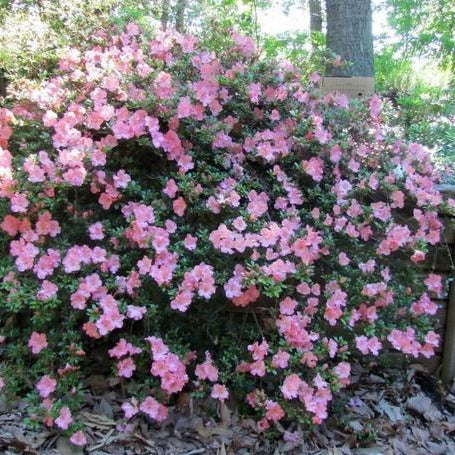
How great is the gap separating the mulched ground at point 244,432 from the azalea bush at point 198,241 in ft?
0.28

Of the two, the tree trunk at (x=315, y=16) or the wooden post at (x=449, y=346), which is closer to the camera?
the wooden post at (x=449, y=346)

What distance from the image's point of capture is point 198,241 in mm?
2211

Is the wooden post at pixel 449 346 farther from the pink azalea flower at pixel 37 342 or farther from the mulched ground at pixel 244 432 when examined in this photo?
the pink azalea flower at pixel 37 342

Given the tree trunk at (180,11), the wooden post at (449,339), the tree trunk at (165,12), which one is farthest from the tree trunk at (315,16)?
the wooden post at (449,339)

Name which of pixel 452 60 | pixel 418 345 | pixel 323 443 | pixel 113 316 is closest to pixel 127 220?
pixel 113 316

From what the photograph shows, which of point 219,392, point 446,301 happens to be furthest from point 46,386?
point 446,301

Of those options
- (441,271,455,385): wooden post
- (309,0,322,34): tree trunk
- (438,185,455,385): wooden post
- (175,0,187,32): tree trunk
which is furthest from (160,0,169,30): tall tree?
(309,0,322,34): tree trunk

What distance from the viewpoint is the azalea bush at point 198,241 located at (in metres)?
2.04

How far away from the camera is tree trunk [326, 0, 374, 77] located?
13.2 feet

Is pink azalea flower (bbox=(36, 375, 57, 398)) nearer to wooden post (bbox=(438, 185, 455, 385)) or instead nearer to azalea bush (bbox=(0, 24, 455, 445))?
azalea bush (bbox=(0, 24, 455, 445))

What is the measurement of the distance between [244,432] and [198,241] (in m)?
0.78

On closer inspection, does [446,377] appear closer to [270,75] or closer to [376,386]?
[376,386]

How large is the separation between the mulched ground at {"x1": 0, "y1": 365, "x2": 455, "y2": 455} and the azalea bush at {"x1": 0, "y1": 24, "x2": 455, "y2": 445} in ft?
0.28

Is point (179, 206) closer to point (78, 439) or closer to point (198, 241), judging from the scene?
point (198, 241)
